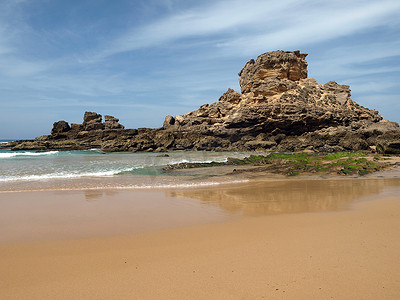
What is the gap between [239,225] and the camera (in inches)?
184

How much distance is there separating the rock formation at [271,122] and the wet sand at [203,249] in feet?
95.9

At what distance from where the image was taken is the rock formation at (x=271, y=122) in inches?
1411

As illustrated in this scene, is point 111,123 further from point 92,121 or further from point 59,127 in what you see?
point 59,127

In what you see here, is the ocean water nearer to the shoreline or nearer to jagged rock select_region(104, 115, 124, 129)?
the shoreline

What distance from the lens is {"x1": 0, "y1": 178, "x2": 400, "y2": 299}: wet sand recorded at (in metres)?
2.64

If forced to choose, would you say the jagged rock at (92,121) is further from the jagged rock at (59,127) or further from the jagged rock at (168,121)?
the jagged rock at (168,121)

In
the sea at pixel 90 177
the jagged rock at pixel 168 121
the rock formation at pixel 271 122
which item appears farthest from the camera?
the jagged rock at pixel 168 121

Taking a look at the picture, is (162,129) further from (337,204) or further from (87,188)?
(337,204)

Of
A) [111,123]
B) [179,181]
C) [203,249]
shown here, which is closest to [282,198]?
[203,249]

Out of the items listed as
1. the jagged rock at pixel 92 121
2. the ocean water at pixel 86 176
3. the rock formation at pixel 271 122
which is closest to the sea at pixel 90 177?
the ocean water at pixel 86 176

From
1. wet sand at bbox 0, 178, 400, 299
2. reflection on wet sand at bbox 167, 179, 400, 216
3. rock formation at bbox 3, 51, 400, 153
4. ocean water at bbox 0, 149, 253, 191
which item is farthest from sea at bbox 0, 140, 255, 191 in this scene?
rock formation at bbox 3, 51, 400, 153

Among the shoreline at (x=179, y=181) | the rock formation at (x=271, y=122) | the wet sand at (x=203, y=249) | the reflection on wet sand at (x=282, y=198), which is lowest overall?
the wet sand at (x=203, y=249)

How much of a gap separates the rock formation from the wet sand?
2924 centimetres

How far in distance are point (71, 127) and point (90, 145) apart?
1375cm
